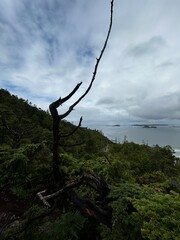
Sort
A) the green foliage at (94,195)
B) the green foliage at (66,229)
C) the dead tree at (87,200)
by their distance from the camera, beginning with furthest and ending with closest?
the dead tree at (87,200) < the green foliage at (66,229) < the green foliage at (94,195)

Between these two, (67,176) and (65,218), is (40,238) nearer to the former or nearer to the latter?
(65,218)

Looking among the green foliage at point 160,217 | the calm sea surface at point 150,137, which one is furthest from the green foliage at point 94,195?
the calm sea surface at point 150,137

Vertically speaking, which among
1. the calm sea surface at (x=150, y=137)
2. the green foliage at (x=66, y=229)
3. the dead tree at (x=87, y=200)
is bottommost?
the green foliage at (x=66, y=229)

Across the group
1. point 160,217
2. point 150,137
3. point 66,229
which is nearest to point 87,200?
point 66,229

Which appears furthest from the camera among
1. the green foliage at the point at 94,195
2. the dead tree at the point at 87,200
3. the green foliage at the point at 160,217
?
the dead tree at the point at 87,200

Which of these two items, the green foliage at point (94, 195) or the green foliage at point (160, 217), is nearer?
the green foliage at point (160, 217)

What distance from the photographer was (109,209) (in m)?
3.41

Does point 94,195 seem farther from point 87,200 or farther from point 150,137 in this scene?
point 150,137

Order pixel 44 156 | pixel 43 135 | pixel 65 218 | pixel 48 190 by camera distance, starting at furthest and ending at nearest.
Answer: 1. pixel 43 135
2. pixel 44 156
3. pixel 48 190
4. pixel 65 218

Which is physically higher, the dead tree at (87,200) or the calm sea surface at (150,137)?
the calm sea surface at (150,137)

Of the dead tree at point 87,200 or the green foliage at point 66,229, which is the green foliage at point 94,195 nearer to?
the green foliage at point 66,229

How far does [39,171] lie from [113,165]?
158 centimetres

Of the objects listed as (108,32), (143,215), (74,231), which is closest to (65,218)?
(74,231)

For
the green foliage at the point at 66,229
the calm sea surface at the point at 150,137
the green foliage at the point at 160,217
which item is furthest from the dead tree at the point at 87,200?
the calm sea surface at the point at 150,137
